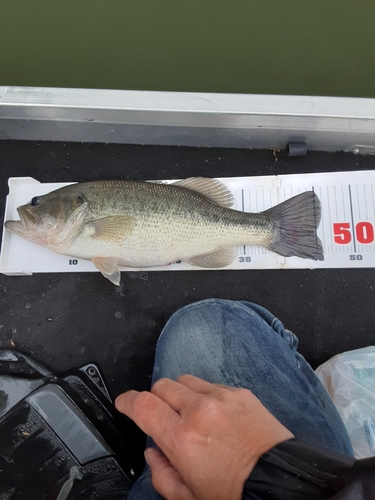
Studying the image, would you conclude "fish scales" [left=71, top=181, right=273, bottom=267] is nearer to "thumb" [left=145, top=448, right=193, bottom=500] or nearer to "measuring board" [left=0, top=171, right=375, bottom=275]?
"measuring board" [left=0, top=171, right=375, bottom=275]

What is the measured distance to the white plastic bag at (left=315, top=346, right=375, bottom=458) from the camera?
1437 millimetres

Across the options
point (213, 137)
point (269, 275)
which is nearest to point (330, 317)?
point (269, 275)

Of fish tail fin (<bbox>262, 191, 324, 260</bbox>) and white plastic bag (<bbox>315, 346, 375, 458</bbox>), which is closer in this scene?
white plastic bag (<bbox>315, 346, 375, 458</bbox>)

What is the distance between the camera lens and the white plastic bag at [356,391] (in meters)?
1.44

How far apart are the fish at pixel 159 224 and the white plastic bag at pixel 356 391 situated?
472 mm

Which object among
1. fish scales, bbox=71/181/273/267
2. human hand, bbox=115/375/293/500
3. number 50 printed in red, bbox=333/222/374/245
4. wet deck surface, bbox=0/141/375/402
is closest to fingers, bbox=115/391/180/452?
human hand, bbox=115/375/293/500

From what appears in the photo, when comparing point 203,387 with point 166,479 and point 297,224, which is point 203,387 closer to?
point 166,479

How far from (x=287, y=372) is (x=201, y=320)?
384mm

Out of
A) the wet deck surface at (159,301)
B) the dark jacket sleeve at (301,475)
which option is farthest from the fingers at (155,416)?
the wet deck surface at (159,301)

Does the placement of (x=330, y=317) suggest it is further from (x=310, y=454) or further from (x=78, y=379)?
(x=78, y=379)

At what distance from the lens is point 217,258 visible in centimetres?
166

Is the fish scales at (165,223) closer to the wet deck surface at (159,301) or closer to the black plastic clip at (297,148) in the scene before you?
the wet deck surface at (159,301)

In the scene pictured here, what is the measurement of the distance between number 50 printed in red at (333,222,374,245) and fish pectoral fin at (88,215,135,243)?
937 mm

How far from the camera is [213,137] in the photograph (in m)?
1.77
